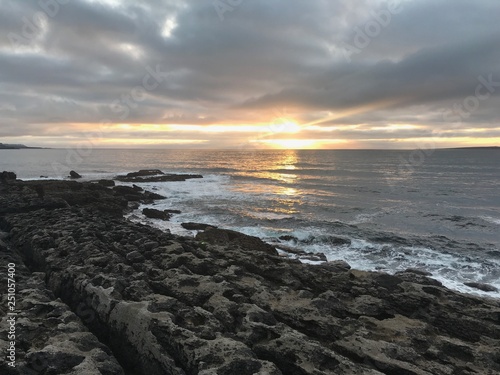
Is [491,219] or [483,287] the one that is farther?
[491,219]

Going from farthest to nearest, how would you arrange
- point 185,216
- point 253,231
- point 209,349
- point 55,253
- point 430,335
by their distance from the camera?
point 185,216
point 253,231
point 55,253
point 430,335
point 209,349

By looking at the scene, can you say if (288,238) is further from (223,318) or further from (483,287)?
(223,318)

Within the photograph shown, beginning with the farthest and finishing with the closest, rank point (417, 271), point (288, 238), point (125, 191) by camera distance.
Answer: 1. point (125, 191)
2. point (288, 238)
3. point (417, 271)

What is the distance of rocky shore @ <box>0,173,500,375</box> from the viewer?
222 inches

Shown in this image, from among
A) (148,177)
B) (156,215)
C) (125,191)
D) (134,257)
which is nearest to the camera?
(134,257)

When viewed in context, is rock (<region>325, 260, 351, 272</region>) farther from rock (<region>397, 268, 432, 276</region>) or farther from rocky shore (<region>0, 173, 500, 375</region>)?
rock (<region>397, 268, 432, 276</region>)

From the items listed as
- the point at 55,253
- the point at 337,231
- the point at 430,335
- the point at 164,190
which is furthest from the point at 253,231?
the point at 164,190

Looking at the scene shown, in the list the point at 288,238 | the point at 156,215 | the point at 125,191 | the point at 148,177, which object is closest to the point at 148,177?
the point at 148,177

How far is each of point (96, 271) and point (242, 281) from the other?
152 inches

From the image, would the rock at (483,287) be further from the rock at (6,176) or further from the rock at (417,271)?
the rock at (6,176)

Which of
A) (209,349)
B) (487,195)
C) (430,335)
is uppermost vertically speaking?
(209,349)

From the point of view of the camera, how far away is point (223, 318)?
6887mm

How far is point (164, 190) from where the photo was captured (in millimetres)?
47906

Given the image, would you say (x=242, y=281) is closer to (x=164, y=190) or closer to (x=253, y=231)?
(x=253, y=231)
